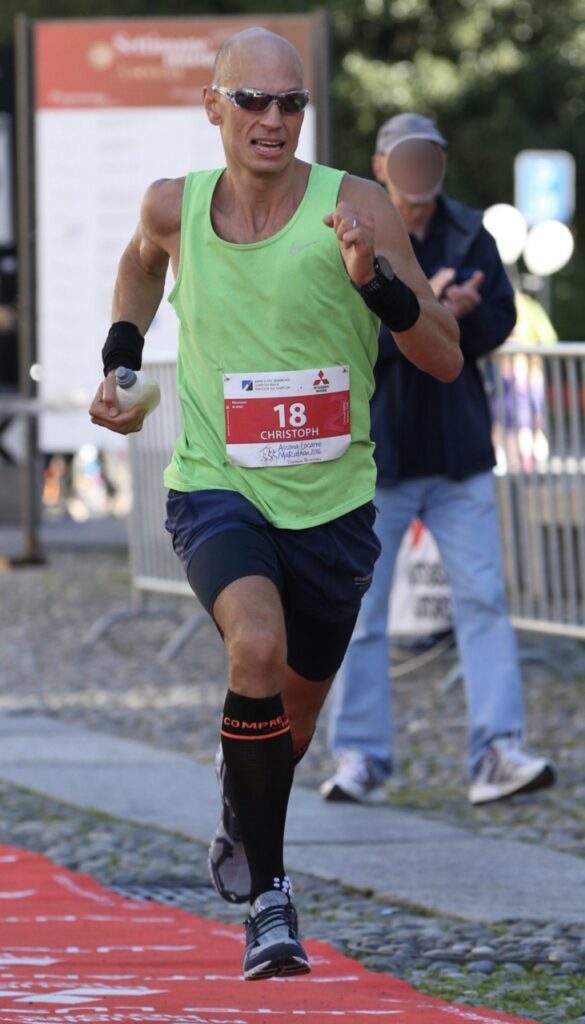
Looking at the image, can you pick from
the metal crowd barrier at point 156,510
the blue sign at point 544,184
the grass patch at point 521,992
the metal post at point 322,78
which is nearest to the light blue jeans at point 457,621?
the grass patch at point 521,992

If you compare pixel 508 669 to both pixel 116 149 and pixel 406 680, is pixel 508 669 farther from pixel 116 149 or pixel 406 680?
pixel 116 149

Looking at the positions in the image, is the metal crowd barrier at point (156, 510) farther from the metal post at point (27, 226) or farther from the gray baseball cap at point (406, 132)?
the gray baseball cap at point (406, 132)

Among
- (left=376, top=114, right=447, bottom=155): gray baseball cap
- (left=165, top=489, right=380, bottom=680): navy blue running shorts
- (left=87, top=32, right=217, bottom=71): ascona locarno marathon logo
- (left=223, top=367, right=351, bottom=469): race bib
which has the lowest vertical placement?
(left=165, top=489, right=380, bottom=680): navy blue running shorts

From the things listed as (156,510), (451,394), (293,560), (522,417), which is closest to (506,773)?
(451,394)

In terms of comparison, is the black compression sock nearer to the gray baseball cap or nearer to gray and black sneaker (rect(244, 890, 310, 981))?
gray and black sneaker (rect(244, 890, 310, 981))

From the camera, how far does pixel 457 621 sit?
6.72 meters

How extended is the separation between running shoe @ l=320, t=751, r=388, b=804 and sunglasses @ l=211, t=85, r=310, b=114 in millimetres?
2888

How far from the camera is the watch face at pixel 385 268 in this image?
4.07m

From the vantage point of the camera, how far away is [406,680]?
31.1ft

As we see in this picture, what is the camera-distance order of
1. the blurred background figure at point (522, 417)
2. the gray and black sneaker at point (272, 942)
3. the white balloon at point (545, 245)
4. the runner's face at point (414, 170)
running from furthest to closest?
1. the white balloon at point (545, 245)
2. the blurred background figure at point (522, 417)
3. the runner's face at point (414, 170)
4. the gray and black sneaker at point (272, 942)

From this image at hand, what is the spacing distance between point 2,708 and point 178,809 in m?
2.43

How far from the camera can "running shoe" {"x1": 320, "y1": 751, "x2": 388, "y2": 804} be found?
6605 millimetres

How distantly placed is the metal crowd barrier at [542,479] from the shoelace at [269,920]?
4461 mm

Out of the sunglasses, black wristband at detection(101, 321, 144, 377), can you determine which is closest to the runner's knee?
black wristband at detection(101, 321, 144, 377)
